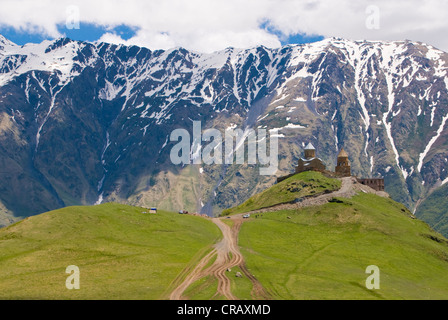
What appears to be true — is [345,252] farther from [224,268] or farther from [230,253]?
[224,268]

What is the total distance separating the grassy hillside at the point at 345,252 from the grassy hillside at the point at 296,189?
1022cm

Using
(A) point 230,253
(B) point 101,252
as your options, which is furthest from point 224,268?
(B) point 101,252

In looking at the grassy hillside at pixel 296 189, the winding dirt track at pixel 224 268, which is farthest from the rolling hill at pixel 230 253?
the grassy hillside at pixel 296 189

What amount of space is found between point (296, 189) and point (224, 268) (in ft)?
239

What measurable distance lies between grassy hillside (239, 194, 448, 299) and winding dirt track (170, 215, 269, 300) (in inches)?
77.7

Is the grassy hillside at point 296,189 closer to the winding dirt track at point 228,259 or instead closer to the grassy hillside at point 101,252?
the winding dirt track at point 228,259

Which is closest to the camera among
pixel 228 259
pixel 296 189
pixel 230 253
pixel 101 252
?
pixel 101 252

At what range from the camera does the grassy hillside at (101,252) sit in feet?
284

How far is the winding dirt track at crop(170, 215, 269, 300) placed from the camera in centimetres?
8569

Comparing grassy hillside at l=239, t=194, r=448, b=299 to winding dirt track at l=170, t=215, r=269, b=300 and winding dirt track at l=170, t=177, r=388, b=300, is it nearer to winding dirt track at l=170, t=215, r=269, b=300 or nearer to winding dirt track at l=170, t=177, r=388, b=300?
winding dirt track at l=170, t=215, r=269, b=300

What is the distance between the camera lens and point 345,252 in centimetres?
12006
